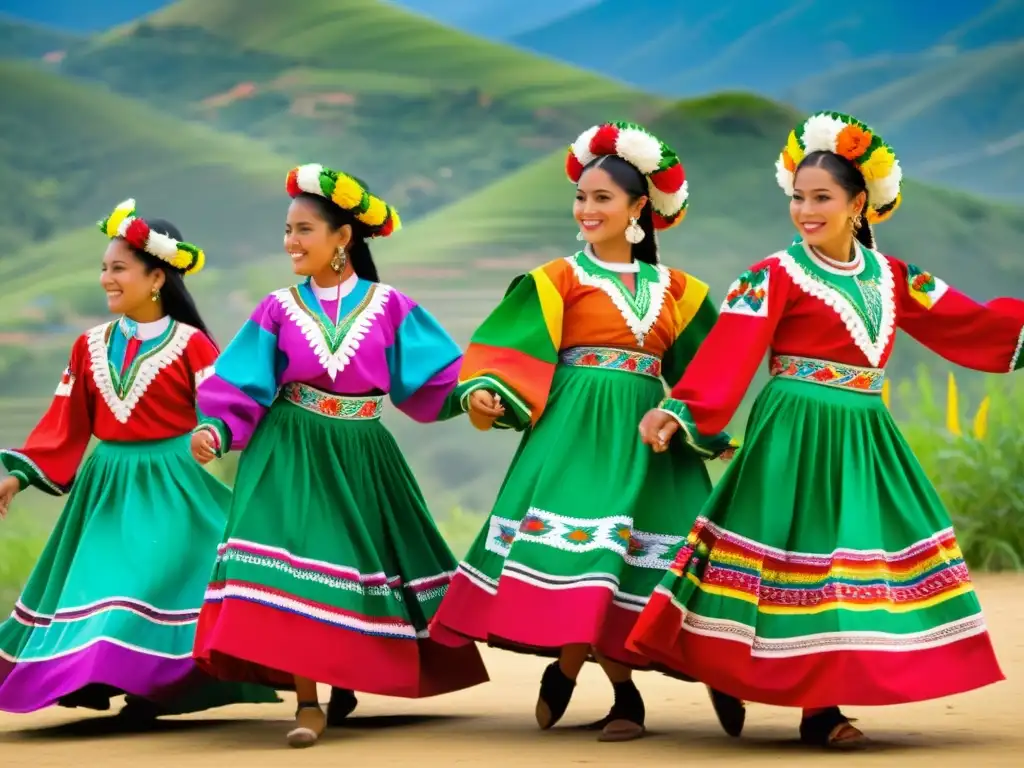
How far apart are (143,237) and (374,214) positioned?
2.60ft

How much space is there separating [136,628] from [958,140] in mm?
10663

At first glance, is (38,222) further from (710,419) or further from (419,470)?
(710,419)

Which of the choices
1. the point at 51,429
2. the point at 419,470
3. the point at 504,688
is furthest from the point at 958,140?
the point at 51,429

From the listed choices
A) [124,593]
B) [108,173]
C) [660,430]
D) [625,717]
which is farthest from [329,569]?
→ [108,173]

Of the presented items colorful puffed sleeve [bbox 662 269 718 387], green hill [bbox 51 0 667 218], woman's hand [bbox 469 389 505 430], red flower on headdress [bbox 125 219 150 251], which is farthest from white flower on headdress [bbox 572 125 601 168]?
green hill [bbox 51 0 667 218]

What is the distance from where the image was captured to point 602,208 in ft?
17.8

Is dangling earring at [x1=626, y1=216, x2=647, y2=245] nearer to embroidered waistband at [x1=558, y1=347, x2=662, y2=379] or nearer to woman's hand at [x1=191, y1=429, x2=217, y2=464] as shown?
embroidered waistband at [x1=558, y1=347, x2=662, y2=379]

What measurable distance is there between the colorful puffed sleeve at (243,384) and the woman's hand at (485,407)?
2.07 ft

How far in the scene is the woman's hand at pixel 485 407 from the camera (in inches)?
206

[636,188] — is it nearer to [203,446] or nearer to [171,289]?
[203,446]

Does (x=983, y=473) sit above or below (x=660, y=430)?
above

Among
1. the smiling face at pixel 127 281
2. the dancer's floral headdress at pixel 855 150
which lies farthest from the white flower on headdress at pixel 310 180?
the dancer's floral headdress at pixel 855 150

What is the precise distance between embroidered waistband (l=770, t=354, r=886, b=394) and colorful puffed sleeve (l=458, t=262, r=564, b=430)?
706 millimetres

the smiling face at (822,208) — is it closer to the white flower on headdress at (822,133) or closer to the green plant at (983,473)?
the white flower on headdress at (822,133)
